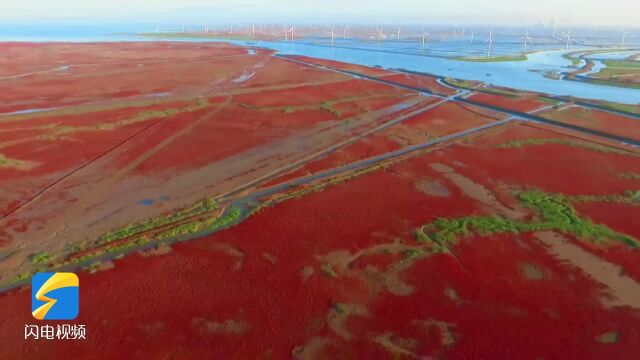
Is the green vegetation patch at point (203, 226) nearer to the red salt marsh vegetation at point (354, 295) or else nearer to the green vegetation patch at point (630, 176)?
the red salt marsh vegetation at point (354, 295)

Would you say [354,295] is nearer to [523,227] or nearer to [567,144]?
[523,227]

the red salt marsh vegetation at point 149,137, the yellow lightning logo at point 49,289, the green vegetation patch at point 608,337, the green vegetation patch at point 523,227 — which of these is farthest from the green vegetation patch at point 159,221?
the green vegetation patch at point 608,337

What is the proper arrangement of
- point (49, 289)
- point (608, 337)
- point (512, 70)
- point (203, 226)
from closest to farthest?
point (608, 337)
point (49, 289)
point (203, 226)
point (512, 70)

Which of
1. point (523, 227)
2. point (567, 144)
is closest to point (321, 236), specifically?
point (523, 227)

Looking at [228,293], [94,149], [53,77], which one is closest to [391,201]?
[228,293]

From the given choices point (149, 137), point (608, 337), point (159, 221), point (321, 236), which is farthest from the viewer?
point (149, 137)

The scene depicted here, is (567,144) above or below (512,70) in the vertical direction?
below

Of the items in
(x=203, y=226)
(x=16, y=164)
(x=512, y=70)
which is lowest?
(x=203, y=226)
